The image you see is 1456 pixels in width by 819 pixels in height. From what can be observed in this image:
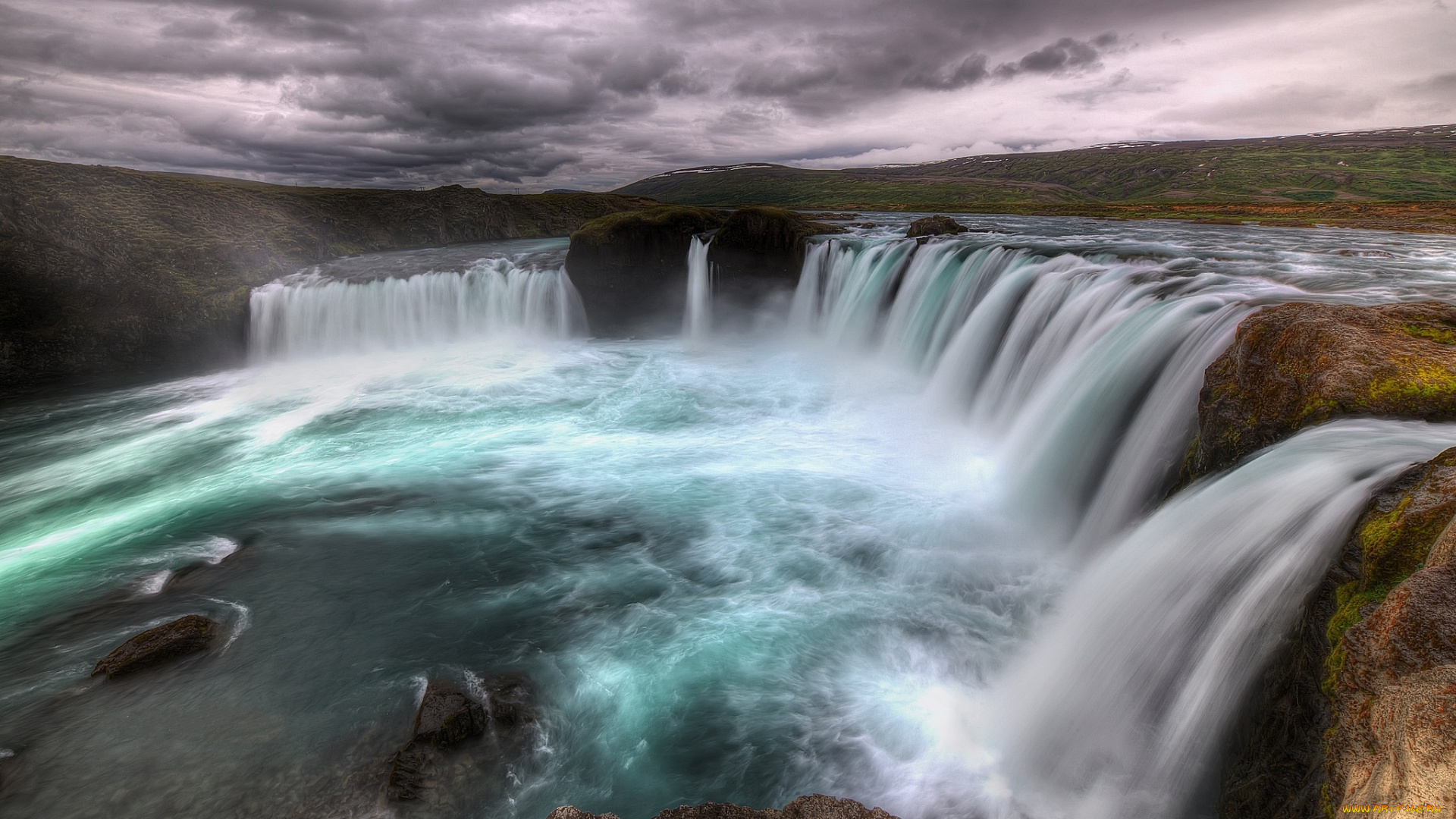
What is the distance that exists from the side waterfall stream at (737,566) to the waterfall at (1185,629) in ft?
0.11

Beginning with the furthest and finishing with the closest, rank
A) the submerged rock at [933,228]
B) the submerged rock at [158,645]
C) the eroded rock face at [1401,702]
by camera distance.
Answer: the submerged rock at [933,228]
the submerged rock at [158,645]
the eroded rock face at [1401,702]

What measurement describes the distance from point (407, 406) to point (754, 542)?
12.7 meters

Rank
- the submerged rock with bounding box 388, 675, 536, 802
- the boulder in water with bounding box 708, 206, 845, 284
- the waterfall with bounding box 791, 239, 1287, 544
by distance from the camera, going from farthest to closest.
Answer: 1. the boulder in water with bounding box 708, 206, 845, 284
2. the waterfall with bounding box 791, 239, 1287, 544
3. the submerged rock with bounding box 388, 675, 536, 802

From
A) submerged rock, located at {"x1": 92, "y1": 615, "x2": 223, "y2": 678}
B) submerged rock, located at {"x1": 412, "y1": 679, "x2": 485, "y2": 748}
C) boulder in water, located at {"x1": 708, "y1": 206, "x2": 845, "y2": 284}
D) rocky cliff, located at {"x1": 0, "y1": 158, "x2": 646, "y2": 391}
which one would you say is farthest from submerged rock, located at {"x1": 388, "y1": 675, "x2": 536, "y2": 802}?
rocky cliff, located at {"x1": 0, "y1": 158, "x2": 646, "y2": 391}

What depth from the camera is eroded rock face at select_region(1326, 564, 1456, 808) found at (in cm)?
241

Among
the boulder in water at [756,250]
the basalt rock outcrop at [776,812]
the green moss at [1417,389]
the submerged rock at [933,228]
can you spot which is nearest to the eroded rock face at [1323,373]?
the green moss at [1417,389]

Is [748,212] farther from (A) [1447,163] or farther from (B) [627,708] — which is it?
(A) [1447,163]

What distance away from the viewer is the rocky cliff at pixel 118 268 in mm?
21672

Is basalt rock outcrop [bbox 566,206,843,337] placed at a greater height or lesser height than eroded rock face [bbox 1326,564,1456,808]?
greater

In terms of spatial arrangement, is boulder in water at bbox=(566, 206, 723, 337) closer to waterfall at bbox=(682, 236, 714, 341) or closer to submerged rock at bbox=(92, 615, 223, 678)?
waterfall at bbox=(682, 236, 714, 341)

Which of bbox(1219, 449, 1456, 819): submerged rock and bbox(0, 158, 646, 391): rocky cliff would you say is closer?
bbox(1219, 449, 1456, 819): submerged rock

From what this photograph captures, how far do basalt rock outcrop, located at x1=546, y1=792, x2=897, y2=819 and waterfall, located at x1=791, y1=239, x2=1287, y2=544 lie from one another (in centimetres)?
624

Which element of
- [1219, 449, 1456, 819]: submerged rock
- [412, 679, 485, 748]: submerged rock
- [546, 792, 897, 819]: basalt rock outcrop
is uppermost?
[1219, 449, 1456, 819]: submerged rock

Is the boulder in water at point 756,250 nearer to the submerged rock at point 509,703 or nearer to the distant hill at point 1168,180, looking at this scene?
the submerged rock at point 509,703
